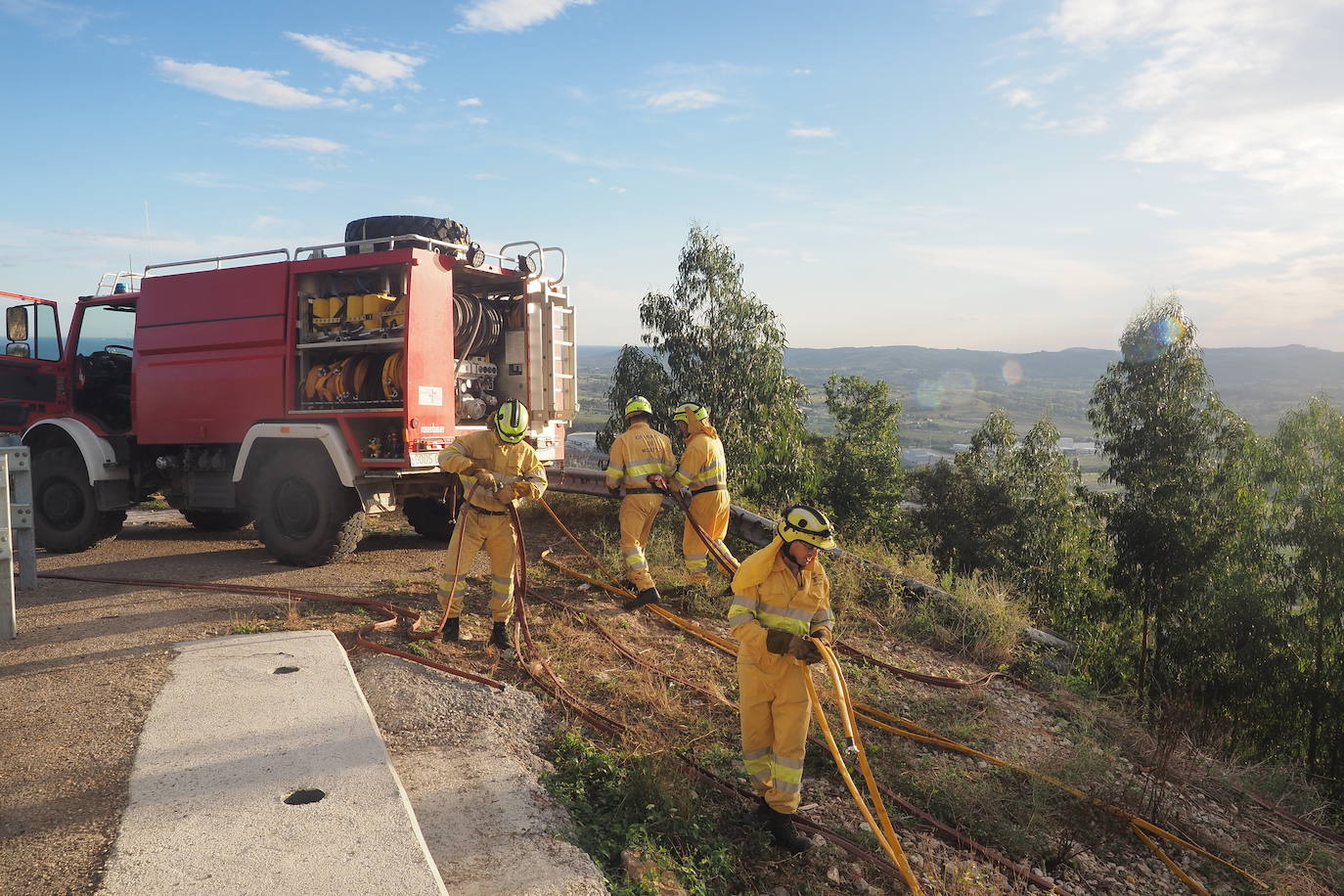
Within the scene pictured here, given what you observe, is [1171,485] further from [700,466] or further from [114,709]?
[114,709]

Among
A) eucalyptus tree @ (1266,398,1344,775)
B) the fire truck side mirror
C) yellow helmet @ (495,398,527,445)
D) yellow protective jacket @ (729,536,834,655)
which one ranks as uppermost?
the fire truck side mirror

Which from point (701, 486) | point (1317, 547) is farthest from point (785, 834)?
point (1317, 547)

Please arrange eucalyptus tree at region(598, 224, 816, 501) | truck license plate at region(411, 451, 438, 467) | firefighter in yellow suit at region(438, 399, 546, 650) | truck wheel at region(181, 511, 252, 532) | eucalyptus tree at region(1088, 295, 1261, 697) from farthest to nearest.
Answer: eucalyptus tree at region(1088, 295, 1261, 697)
eucalyptus tree at region(598, 224, 816, 501)
truck wheel at region(181, 511, 252, 532)
truck license plate at region(411, 451, 438, 467)
firefighter in yellow suit at region(438, 399, 546, 650)

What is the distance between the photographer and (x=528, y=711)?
519 cm

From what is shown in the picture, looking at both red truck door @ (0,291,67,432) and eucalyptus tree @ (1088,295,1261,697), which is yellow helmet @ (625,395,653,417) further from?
eucalyptus tree @ (1088,295,1261,697)

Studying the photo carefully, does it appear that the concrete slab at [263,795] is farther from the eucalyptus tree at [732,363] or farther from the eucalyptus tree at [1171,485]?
the eucalyptus tree at [1171,485]

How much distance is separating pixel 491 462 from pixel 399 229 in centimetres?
299

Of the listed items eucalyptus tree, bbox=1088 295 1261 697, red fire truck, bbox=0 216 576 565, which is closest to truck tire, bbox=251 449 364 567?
red fire truck, bbox=0 216 576 565

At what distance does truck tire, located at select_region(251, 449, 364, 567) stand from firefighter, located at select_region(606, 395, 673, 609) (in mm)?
2432

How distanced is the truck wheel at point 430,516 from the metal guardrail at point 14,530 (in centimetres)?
381

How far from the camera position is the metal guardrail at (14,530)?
510 cm

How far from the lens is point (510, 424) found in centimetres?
624

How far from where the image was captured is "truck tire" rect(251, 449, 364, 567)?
7.79 metres

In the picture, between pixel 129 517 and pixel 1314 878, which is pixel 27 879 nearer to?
pixel 1314 878
